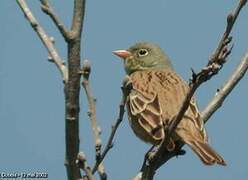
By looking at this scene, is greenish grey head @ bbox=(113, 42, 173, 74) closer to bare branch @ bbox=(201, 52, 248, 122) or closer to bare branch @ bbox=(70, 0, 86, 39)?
bare branch @ bbox=(201, 52, 248, 122)

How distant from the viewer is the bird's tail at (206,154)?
4.77 metres

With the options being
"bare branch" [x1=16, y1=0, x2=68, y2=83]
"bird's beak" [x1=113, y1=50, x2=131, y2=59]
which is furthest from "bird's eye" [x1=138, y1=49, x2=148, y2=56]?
"bare branch" [x1=16, y1=0, x2=68, y2=83]

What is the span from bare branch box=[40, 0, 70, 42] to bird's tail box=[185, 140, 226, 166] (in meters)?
1.69

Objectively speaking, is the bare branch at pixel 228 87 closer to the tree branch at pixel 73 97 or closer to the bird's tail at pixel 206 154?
the bird's tail at pixel 206 154

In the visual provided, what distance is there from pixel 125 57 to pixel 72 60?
5.07m

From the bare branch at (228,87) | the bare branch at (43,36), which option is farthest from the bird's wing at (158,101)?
the bare branch at (43,36)

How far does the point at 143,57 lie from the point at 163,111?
2.66 meters

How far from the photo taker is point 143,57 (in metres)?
8.60

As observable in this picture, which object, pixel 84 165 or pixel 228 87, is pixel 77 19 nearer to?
pixel 84 165

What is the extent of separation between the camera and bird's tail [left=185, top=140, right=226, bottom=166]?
4.77 m

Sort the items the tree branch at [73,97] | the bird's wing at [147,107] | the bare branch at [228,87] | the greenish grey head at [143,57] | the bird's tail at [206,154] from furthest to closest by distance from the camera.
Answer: the greenish grey head at [143,57] → the bird's wing at [147,107] → the bare branch at [228,87] → the bird's tail at [206,154] → the tree branch at [73,97]

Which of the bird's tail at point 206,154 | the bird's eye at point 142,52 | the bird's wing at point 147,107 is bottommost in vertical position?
the bird's eye at point 142,52

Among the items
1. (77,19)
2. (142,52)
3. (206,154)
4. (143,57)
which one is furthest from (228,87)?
(142,52)

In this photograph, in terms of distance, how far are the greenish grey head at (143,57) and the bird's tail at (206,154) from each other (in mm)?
3159
